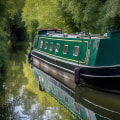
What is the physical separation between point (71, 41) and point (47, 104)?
3.91 m

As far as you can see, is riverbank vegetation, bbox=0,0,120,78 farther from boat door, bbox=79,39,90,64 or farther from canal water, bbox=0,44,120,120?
canal water, bbox=0,44,120,120

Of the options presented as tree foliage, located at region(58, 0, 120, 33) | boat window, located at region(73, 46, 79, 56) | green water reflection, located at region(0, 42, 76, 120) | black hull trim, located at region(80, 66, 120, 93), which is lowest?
green water reflection, located at region(0, 42, 76, 120)

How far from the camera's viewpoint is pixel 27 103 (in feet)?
31.0

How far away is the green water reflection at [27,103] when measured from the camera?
808cm

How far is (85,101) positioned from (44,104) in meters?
1.50

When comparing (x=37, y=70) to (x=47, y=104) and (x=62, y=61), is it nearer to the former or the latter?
(x=62, y=61)

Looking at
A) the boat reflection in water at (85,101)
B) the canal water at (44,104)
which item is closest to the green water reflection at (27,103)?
the canal water at (44,104)

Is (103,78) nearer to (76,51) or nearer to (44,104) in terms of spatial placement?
(44,104)

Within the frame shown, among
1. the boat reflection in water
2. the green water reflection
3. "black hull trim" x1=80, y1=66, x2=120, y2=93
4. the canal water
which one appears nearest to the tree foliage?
"black hull trim" x1=80, y1=66, x2=120, y2=93

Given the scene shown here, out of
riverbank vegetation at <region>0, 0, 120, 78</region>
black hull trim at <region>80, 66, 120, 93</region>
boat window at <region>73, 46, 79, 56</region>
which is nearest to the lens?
black hull trim at <region>80, 66, 120, 93</region>

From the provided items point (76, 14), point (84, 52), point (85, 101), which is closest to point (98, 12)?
point (76, 14)

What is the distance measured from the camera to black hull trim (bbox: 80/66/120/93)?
907 cm

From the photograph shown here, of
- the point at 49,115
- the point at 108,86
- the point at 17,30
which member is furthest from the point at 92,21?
the point at 17,30

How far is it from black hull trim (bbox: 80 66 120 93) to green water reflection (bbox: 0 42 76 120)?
5.20 feet
